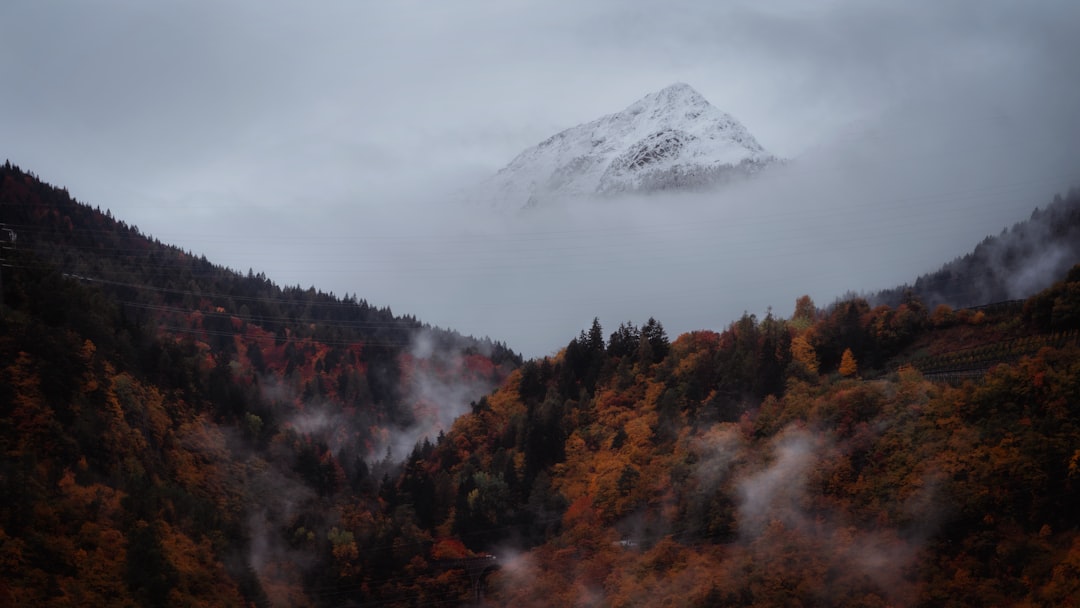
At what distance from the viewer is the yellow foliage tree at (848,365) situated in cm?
8312

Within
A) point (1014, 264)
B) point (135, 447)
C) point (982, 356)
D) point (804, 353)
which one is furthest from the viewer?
point (1014, 264)

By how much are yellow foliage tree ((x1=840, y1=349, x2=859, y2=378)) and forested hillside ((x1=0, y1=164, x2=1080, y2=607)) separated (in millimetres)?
268

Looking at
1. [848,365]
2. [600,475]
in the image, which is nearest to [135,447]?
[600,475]

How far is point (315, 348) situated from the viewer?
165125 mm

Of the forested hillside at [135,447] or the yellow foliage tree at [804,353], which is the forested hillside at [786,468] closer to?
the yellow foliage tree at [804,353]

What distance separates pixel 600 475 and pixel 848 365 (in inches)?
970

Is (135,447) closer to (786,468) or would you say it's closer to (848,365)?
(786,468)

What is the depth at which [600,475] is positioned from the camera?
284 ft

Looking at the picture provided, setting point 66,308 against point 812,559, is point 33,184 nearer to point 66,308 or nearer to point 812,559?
point 66,308

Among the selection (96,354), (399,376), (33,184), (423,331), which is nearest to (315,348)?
(399,376)

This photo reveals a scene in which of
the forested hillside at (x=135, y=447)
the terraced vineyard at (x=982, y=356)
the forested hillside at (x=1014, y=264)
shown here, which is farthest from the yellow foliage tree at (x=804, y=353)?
the forested hillside at (x=135, y=447)

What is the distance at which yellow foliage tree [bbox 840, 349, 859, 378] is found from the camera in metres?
83.1

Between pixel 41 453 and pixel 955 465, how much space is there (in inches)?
2496

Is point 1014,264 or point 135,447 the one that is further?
point 1014,264
